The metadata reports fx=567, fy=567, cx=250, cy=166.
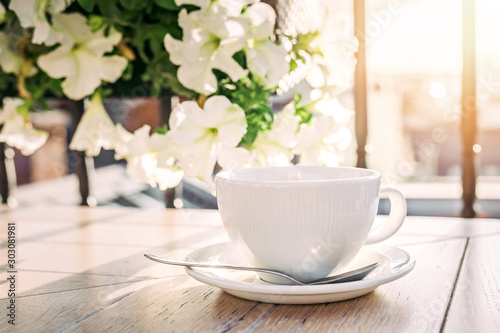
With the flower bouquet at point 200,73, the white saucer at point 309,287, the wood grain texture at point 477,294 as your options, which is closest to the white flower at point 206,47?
the flower bouquet at point 200,73

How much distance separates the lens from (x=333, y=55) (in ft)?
2.30

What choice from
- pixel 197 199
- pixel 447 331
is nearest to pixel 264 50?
pixel 447 331

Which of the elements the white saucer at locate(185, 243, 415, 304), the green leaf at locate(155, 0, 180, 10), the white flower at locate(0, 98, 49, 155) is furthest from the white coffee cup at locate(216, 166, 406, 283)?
the white flower at locate(0, 98, 49, 155)

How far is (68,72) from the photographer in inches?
29.3

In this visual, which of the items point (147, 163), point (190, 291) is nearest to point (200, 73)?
point (147, 163)

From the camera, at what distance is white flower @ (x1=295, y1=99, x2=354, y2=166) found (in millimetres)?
643

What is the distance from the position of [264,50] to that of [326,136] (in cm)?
12

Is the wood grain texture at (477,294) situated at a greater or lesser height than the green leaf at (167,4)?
lesser

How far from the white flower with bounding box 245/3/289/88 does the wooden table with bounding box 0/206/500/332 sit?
9.2 inches

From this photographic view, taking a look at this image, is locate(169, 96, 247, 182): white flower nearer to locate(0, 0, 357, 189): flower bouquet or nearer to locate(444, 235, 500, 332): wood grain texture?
locate(0, 0, 357, 189): flower bouquet

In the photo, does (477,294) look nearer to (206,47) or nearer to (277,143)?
(277,143)

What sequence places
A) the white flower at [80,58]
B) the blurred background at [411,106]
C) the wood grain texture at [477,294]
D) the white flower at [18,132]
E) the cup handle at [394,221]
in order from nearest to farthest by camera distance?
the wood grain texture at [477,294]
the cup handle at [394,221]
the white flower at [80,58]
the white flower at [18,132]
the blurred background at [411,106]

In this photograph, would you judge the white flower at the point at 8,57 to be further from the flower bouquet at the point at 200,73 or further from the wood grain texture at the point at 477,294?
the wood grain texture at the point at 477,294

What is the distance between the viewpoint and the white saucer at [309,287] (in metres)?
0.42
